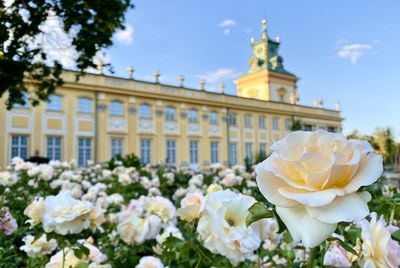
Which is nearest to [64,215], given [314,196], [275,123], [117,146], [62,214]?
[62,214]

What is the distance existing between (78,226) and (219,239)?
1.67 ft

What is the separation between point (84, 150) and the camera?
19203mm

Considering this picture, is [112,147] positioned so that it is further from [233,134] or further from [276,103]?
[276,103]

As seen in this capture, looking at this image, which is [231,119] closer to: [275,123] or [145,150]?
[275,123]

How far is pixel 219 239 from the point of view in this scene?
2.59 feet

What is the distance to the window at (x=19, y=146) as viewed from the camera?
17.1 meters

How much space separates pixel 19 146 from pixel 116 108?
6040mm

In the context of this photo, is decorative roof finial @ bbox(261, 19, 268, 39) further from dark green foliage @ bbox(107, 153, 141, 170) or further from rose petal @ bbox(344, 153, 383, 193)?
rose petal @ bbox(344, 153, 383, 193)

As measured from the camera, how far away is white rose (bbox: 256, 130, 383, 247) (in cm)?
48

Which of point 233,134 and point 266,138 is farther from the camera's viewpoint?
point 266,138

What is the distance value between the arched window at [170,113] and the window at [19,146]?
9.08 meters

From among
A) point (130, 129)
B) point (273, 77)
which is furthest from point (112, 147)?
point (273, 77)

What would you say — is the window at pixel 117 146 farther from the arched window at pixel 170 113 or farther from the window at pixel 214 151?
the window at pixel 214 151

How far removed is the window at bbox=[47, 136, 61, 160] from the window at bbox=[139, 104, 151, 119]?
5.51m
